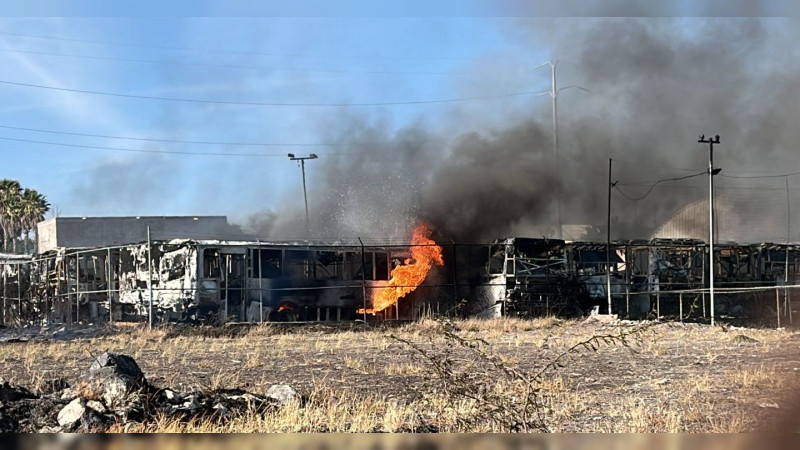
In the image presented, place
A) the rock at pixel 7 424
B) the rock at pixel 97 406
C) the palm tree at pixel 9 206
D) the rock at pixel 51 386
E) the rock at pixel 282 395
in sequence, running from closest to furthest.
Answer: the rock at pixel 7 424 < the rock at pixel 97 406 < the rock at pixel 282 395 < the rock at pixel 51 386 < the palm tree at pixel 9 206

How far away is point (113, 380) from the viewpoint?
8.98m

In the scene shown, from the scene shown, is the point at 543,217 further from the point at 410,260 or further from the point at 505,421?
the point at 505,421

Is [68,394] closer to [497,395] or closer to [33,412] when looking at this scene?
[33,412]

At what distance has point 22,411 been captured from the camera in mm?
8430

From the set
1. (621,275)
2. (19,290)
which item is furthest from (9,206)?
(621,275)

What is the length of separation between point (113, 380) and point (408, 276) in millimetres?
20888

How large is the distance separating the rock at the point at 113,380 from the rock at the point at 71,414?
1.56 ft

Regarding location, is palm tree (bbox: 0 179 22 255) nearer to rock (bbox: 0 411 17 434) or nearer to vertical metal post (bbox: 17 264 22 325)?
vertical metal post (bbox: 17 264 22 325)

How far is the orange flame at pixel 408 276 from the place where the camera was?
28375mm

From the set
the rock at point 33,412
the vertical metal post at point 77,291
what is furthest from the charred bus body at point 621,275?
the rock at point 33,412

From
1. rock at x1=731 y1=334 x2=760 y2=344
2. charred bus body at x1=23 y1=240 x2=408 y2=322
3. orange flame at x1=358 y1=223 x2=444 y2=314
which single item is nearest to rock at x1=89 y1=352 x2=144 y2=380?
rock at x1=731 y1=334 x2=760 y2=344

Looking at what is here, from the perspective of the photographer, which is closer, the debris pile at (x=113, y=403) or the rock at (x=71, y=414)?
the rock at (x=71, y=414)

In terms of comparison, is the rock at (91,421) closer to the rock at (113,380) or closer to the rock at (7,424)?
the rock at (113,380)

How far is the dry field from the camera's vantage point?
720 cm
